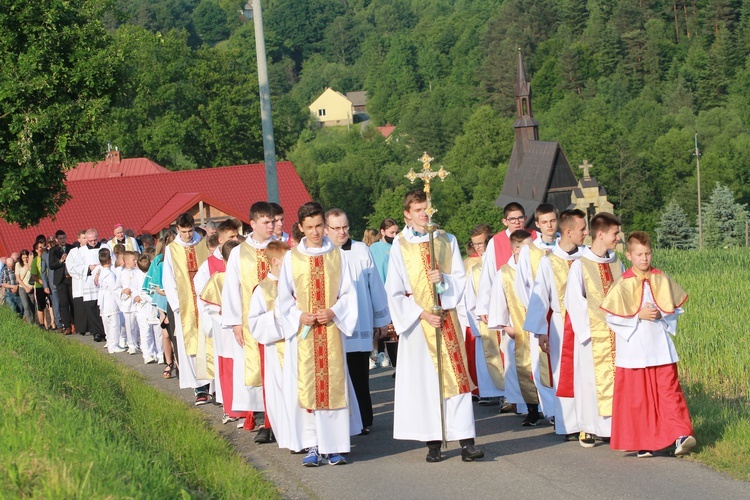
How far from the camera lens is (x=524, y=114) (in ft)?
353

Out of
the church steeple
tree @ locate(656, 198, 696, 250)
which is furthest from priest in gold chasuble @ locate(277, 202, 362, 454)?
the church steeple

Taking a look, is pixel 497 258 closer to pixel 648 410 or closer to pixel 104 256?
pixel 648 410

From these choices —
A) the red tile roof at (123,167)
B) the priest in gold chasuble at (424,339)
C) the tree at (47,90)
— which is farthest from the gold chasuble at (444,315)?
the red tile roof at (123,167)

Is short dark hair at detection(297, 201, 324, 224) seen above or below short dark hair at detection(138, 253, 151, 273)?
above

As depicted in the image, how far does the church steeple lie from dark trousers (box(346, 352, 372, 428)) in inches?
3799

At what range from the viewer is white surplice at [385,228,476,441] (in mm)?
8875

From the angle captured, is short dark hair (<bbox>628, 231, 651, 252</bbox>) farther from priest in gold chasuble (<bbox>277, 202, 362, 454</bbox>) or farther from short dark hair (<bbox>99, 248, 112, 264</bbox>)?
short dark hair (<bbox>99, 248, 112, 264</bbox>)

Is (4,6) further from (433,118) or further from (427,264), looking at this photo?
(433,118)

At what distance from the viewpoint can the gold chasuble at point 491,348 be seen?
467 inches

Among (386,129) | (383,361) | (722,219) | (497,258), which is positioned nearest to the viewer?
(497,258)

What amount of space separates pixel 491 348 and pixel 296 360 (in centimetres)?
346

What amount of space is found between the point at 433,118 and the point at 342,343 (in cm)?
13619

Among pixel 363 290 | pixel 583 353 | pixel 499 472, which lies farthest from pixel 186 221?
pixel 499 472

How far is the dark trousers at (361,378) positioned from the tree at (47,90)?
1122 centimetres
